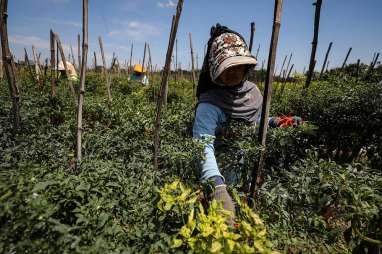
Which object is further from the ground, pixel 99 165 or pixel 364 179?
pixel 364 179

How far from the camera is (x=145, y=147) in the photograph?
2729mm

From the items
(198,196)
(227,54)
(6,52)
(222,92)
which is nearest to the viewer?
(198,196)

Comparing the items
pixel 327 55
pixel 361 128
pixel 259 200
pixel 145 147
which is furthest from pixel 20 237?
pixel 327 55

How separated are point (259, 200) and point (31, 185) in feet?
4.29

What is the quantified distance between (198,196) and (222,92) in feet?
2.86

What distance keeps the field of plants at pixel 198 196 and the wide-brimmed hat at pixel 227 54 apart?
47 centimetres

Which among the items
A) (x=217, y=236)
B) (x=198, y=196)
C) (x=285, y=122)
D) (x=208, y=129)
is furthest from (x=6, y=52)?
(x=285, y=122)

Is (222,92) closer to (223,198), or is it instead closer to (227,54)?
(227,54)

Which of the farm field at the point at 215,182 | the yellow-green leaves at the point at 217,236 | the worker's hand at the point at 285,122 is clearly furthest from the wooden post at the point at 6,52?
the worker's hand at the point at 285,122

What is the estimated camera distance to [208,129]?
73.1 inches

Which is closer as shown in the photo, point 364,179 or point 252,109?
point 364,179

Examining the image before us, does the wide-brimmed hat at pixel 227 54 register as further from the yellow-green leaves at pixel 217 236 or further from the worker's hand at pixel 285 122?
the yellow-green leaves at pixel 217 236

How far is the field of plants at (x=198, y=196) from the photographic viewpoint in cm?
112

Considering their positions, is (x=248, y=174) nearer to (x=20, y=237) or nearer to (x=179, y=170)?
(x=179, y=170)
